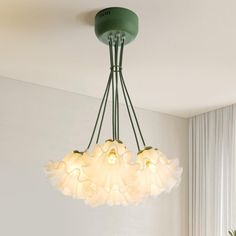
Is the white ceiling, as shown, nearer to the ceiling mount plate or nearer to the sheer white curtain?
the ceiling mount plate

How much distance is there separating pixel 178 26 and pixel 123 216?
4.53ft

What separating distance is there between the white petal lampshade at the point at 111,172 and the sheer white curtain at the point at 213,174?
1.46 m

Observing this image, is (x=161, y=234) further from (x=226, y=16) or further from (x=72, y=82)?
(x=226, y=16)

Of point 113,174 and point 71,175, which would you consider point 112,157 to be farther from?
point 71,175

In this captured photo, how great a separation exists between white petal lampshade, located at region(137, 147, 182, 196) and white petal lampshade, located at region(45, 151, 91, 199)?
7.9 inches

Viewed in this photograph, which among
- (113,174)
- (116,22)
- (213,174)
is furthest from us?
(213,174)

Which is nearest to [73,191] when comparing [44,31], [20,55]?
[44,31]

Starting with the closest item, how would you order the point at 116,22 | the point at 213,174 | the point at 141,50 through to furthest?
the point at 116,22, the point at 141,50, the point at 213,174

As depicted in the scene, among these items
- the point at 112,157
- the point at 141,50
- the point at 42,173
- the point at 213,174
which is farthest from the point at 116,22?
the point at 213,174

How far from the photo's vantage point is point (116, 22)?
1.74 metres

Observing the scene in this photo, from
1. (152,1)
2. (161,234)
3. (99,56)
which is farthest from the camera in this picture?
(161,234)

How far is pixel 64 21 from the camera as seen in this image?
186cm

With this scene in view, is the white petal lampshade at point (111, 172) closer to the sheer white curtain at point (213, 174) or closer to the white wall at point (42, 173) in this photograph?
the white wall at point (42, 173)

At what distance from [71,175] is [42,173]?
1.02 m
